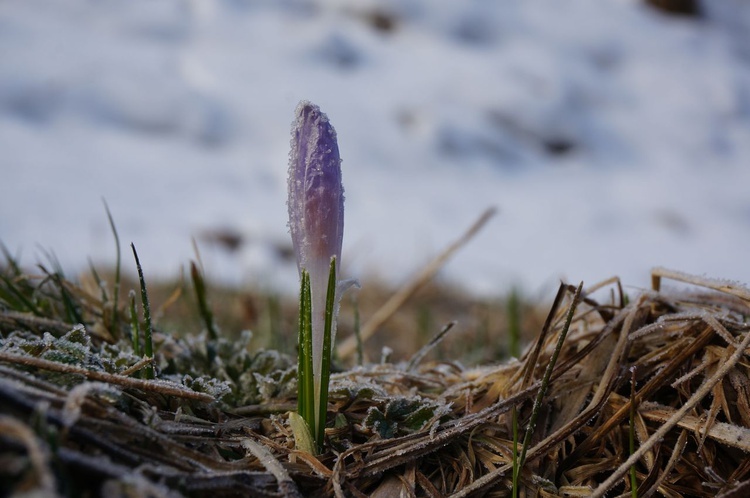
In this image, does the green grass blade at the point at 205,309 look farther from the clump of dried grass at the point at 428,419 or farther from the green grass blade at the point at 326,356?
the green grass blade at the point at 326,356

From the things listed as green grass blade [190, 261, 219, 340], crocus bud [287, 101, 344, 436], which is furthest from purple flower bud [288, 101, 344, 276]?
green grass blade [190, 261, 219, 340]

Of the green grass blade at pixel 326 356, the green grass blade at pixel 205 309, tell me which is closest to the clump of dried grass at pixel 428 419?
the green grass blade at pixel 326 356

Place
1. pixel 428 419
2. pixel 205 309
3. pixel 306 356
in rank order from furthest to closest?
pixel 205 309 → pixel 428 419 → pixel 306 356

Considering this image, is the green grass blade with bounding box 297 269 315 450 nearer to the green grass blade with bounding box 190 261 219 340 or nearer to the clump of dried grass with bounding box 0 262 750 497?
the clump of dried grass with bounding box 0 262 750 497

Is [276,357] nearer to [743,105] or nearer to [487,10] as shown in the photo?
[743,105]

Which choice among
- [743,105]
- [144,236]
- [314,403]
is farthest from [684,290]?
[743,105]

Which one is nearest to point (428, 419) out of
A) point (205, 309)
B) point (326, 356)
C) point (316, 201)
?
point (326, 356)

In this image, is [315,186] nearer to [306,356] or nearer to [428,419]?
[306,356]
